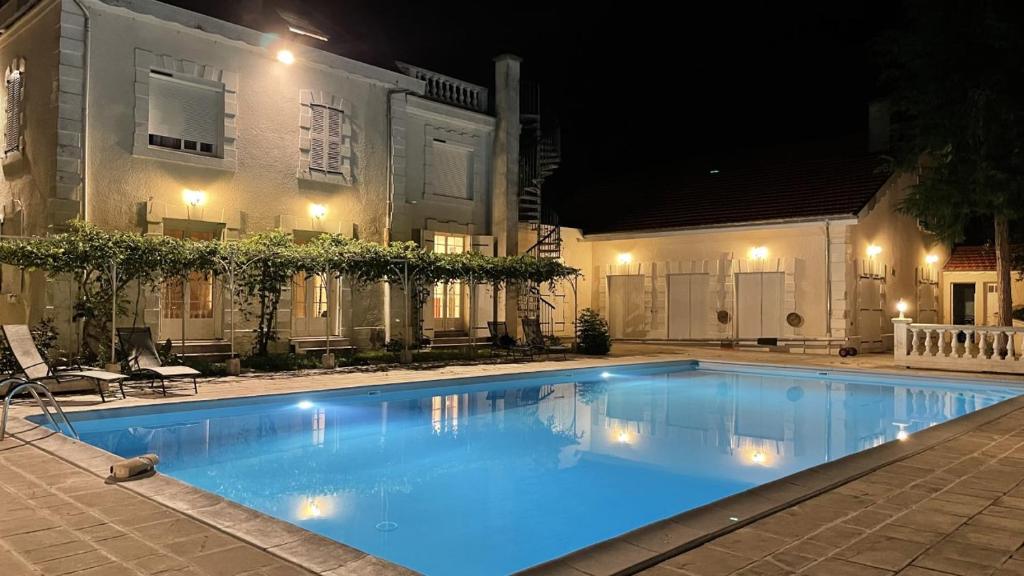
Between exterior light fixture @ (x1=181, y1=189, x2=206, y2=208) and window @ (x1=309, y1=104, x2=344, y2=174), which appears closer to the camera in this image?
exterior light fixture @ (x1=181, y1=189, x2=206, y2=208)

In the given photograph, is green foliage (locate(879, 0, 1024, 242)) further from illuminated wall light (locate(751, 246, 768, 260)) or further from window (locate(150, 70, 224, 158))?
window (locate(150, 70, 224, 158))

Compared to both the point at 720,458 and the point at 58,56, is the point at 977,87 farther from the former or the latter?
the point at 58,56

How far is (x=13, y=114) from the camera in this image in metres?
Result: 12.8

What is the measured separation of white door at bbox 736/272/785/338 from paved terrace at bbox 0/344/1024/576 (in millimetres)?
12205

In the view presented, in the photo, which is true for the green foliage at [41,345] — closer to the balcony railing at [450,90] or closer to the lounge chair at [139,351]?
the lounge chair at [139,351]

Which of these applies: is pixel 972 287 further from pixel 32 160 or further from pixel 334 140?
pixel 32 160

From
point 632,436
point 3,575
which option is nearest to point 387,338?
point 632,436

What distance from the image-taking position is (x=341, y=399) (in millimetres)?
9609

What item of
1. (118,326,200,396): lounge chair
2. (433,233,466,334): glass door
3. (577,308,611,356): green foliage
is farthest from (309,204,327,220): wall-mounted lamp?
(577,308,611,356): green foliage

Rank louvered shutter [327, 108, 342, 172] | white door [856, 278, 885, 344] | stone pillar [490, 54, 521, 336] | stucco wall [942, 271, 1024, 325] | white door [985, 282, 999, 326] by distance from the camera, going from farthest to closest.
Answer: stucco wall [942, 271, 1024, 325] < white door [985, 282, 999, 326] < stone pillar [490, 54, 521, 336] < white door [856, 278, 885, 344] < louvered shutter [327, 108, 342, 172]

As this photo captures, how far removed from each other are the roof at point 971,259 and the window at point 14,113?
871 inches

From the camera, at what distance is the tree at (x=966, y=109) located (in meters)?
14.0

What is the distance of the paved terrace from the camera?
10.2 ft

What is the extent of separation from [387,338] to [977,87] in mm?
12665
